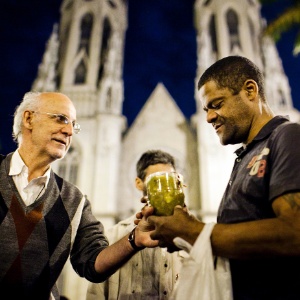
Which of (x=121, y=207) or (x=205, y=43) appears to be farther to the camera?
(x=205, y=43)

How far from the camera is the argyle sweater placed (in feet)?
6.00

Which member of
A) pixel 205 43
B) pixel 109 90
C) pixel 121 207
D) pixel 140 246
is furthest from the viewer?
pixel 205 43

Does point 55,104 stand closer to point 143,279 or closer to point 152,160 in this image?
point 152,160

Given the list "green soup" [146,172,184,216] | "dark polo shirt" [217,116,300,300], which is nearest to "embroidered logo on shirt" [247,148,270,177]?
"dark polo shirt" [217,116,300,300]

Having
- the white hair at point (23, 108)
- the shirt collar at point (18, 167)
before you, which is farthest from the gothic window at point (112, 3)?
the shirt collar at point (18, 167)

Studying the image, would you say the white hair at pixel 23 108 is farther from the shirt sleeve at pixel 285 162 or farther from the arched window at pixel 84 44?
the arched window at pixel 84 44

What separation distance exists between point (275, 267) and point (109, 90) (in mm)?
15995

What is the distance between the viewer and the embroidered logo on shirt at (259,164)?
1469 millimetres

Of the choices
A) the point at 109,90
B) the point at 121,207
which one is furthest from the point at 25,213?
the point at 109,90

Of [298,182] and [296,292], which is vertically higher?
[298,182]

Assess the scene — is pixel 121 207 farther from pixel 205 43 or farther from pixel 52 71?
pixel 205 43

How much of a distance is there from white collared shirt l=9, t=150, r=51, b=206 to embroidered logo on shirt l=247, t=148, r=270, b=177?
138cm

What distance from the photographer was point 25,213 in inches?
77.8

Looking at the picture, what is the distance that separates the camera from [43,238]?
196cm
